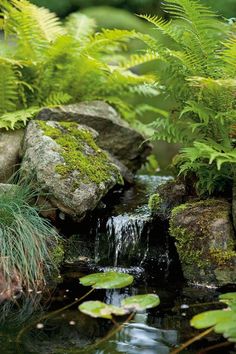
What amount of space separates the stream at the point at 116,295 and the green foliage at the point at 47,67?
1.17 metres

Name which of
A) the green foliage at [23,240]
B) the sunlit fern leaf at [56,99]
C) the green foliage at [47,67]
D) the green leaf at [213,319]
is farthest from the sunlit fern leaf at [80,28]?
the green leaf at [213,319]

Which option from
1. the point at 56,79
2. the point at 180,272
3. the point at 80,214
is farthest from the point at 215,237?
the point at 56,79

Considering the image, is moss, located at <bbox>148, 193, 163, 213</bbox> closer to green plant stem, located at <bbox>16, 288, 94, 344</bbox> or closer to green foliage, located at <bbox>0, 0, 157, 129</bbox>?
green plant stem, located at <bbox>16, 288, 94, 344</bbox>

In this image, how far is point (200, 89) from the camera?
10.5 ft

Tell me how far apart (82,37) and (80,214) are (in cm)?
245

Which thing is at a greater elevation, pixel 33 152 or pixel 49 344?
pixel 33 152

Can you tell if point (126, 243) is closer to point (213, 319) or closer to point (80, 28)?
point (213, 319)

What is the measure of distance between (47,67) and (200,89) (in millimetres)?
2044

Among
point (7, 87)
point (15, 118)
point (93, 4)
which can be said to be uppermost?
point (93, 4)

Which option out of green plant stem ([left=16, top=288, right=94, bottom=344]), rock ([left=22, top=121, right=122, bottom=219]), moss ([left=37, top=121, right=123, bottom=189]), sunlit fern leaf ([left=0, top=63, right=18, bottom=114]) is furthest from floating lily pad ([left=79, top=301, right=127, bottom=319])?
sunlit fern leaf ([left=0, top=63, right=18, bottom=114])

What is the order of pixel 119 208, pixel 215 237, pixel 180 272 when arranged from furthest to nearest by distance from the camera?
pixel 119 208 < pixel 180 272 < pixel 215 237

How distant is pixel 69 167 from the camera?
3570 millimetres

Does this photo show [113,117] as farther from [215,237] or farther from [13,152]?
[215,237]

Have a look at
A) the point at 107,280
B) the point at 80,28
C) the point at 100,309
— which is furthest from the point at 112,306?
the point at 80,28
